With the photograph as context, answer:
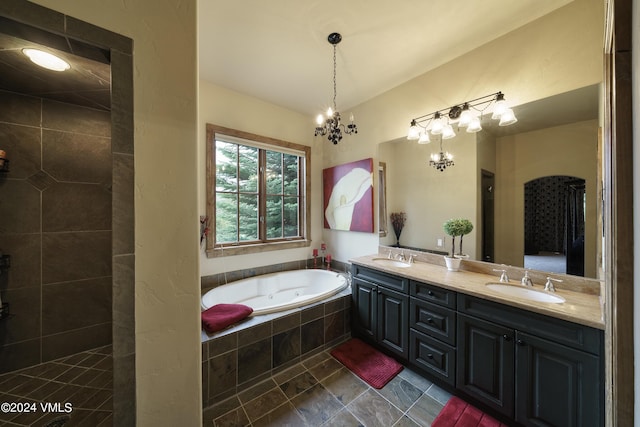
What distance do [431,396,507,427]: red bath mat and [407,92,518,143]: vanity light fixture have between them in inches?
83.9

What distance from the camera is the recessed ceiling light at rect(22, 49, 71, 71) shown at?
1.25 meters

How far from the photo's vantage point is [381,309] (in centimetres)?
214

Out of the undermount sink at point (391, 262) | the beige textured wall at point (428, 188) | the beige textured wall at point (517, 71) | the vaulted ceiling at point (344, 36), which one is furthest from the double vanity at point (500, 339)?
the vaulted ceiling at point (344, 36)

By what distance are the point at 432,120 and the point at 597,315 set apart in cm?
188

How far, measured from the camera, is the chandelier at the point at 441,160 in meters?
2.22

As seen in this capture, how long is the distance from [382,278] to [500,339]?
0.93m

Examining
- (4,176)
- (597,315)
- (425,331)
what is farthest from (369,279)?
(4,176)

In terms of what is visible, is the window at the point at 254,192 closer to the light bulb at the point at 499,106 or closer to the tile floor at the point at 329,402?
the tile floor at the point at 329,402

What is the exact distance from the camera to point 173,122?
42.5 inches

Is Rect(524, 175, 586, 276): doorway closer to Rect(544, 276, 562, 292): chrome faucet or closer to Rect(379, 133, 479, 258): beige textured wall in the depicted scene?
Rect(544, 276, 562, 292): chrome faucet

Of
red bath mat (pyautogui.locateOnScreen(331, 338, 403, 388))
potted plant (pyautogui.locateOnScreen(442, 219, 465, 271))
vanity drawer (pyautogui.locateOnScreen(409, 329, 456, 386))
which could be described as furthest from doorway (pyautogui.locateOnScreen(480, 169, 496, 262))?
red bath mat (pyautogui.locateOnScreen(331, 338, 403, 388))

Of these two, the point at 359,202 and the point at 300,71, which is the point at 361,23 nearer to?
the point at 300,71

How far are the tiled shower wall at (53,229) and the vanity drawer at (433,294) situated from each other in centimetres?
290

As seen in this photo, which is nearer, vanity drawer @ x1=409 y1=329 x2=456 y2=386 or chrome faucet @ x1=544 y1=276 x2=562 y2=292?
chrome faucet @ x1=544 y1=276 x2=562 y2=292
